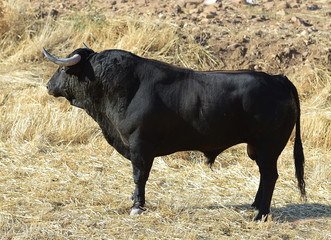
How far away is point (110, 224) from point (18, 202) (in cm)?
114

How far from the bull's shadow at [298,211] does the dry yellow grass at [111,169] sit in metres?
0.01

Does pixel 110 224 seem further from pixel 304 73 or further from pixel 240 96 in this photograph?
pixel 304 73

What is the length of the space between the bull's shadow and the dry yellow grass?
0.03 ft

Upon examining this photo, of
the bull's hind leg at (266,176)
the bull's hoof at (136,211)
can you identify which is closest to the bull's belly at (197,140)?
the bull's hind leg at (266,176)

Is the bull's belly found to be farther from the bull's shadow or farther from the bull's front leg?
the bull's shadow

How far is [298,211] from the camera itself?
557 centimetres

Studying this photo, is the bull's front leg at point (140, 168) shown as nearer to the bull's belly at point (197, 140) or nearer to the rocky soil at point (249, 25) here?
the bull's belly at point (197, 140)

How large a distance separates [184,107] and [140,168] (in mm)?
734

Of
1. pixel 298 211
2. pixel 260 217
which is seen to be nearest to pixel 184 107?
pixel 260 217

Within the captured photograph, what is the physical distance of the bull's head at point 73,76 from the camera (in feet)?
17.0

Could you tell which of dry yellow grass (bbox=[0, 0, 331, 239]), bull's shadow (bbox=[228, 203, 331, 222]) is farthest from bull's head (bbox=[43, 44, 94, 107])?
bull's shadow (bbox=[228, 203, 331, 222])

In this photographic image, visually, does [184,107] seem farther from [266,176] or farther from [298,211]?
[298,211]

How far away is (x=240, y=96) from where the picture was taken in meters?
4.97

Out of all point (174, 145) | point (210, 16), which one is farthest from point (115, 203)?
point (210, 16)
